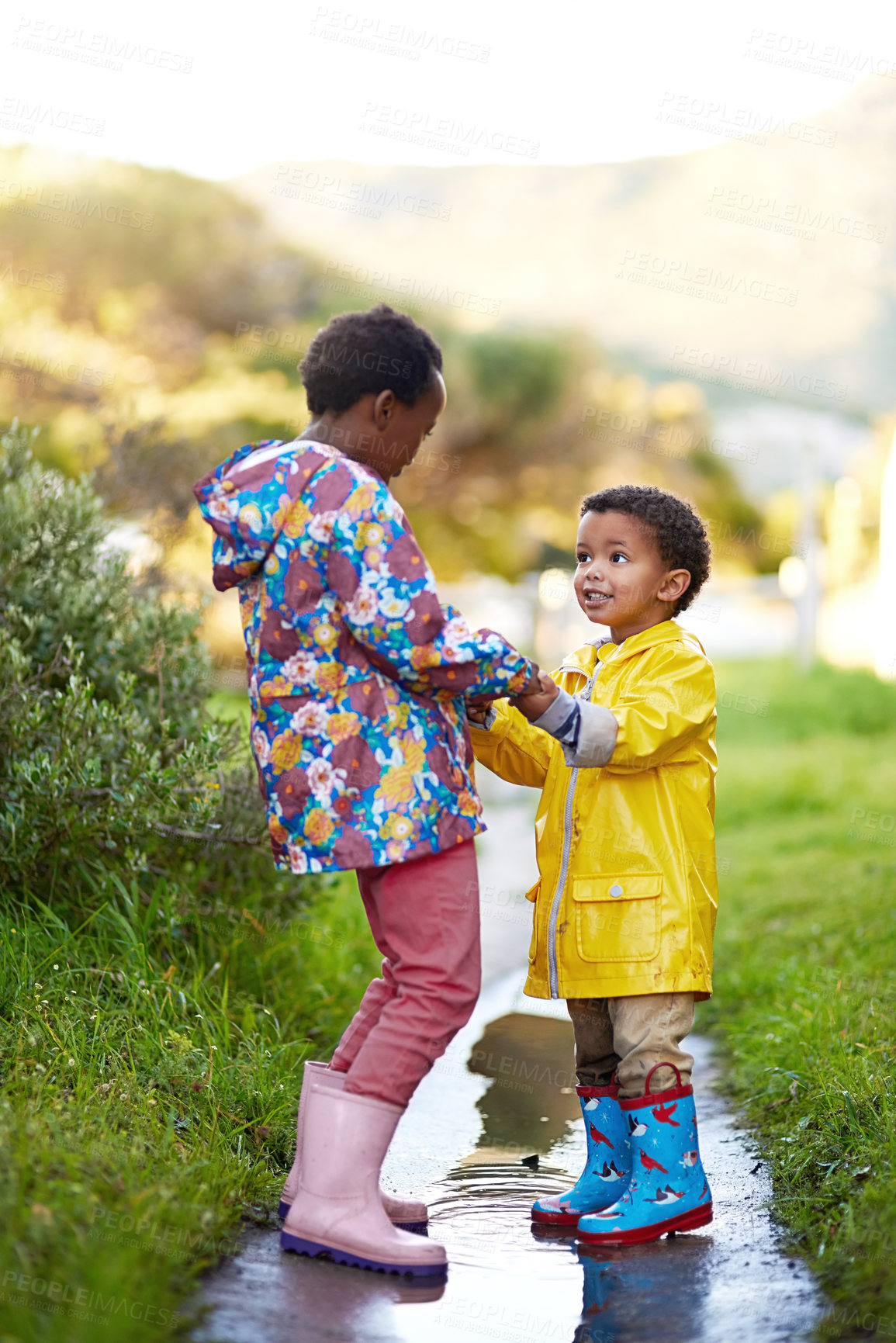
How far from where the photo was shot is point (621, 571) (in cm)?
298

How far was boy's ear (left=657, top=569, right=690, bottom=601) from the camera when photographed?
302 cm

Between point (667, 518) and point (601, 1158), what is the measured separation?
4.67 ft

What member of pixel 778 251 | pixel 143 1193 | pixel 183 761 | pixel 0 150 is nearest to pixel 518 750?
pixel 183 761

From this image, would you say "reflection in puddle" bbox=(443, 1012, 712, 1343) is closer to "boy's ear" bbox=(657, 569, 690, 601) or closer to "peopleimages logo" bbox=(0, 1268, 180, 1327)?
"peopleimages logo" bbox=(0, 1268, 180, 1327)

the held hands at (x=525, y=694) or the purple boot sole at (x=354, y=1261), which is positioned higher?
the held hands at (x=525, y=694)

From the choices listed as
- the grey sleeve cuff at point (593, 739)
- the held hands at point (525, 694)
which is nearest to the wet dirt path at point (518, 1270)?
the grey sleeve cuff at point (593, 739)

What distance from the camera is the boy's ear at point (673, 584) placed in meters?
3.02

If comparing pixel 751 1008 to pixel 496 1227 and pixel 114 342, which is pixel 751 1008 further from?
pixel 114 342

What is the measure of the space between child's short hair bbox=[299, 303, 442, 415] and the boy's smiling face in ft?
1.84

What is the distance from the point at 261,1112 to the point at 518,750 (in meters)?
1.02

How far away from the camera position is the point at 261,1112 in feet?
9.92

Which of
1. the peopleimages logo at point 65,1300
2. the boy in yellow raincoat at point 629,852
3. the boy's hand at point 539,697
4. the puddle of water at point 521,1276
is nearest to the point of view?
the peopleimages logo at point 65,1300

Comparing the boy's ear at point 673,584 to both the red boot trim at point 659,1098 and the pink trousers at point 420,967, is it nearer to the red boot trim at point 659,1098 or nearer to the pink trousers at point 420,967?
the pink trousers at point 420,967

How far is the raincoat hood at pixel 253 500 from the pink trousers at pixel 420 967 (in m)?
0.67
